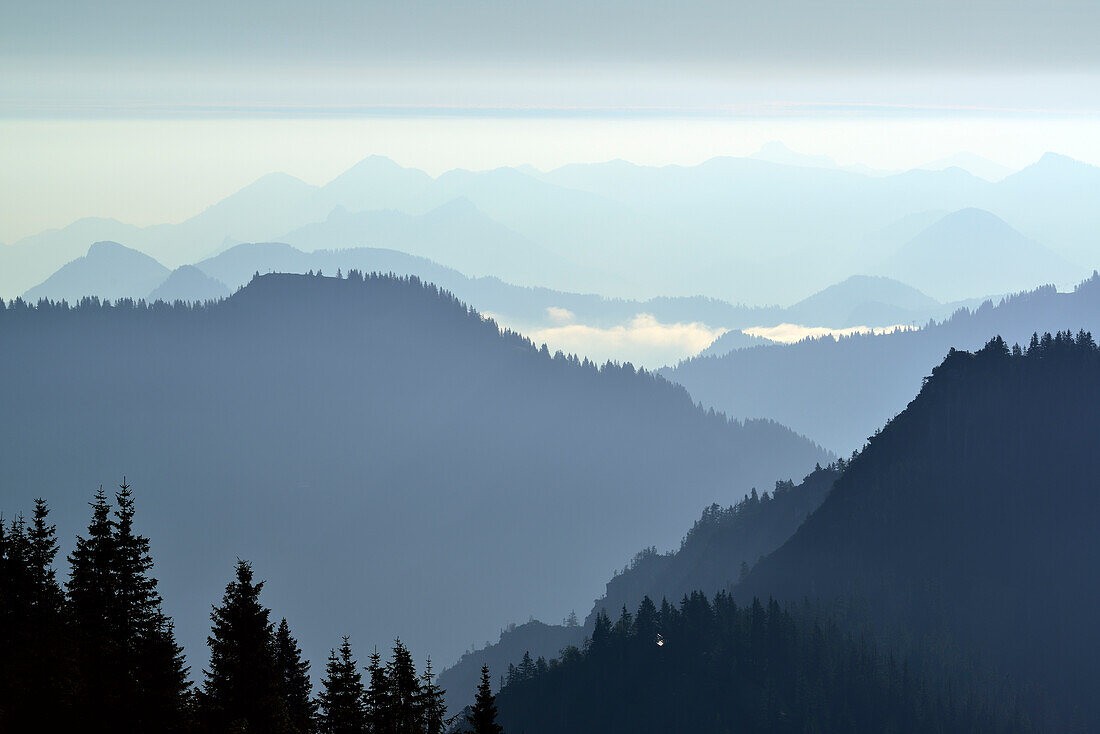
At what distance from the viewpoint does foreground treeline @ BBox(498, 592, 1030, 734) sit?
145 m

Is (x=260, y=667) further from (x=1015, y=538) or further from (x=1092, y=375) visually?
(x=1092, y=375)

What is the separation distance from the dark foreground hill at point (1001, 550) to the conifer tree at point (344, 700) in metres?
131

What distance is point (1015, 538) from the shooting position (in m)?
181

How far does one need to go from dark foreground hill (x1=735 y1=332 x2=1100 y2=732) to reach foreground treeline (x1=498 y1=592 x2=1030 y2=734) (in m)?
14.3

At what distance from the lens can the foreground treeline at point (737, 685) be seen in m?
145

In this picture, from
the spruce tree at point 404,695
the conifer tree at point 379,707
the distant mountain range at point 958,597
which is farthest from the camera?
the distant mountain range at point 958,597

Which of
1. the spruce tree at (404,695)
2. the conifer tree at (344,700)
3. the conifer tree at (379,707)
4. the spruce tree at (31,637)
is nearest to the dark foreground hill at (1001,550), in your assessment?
the spruce tree at (404,695)

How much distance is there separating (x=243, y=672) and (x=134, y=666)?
18.3 feet

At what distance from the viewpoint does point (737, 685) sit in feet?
506

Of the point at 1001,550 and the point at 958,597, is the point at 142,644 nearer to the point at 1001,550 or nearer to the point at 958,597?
the point at 958,597

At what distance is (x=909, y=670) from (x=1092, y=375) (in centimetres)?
7170

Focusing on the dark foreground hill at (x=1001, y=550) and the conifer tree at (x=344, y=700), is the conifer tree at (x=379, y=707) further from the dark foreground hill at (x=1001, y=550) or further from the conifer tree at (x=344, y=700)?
the dark foreground hill at (x=1001, y=550)

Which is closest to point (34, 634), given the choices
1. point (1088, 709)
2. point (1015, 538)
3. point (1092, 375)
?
point (1088, 709)

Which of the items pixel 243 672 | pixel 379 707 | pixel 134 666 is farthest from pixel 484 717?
pixel 134 666
